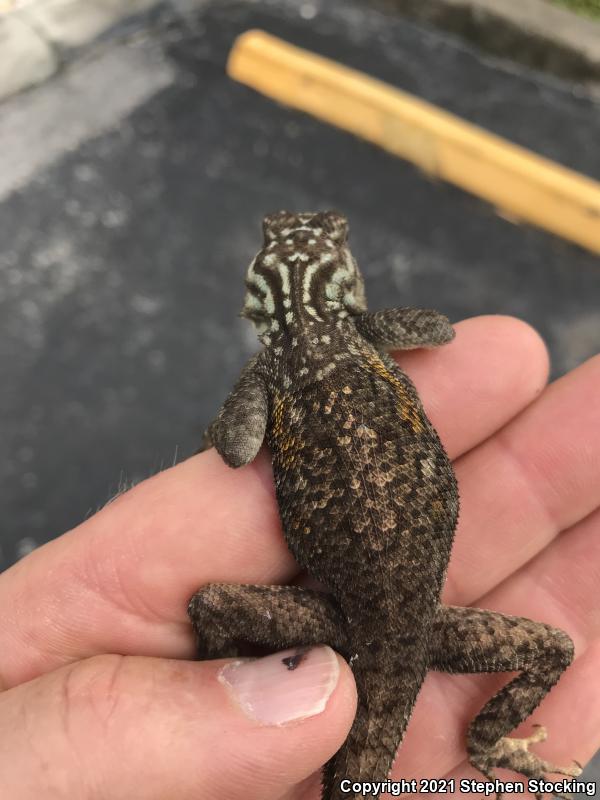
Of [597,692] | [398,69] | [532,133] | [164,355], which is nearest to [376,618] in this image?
[597,692]

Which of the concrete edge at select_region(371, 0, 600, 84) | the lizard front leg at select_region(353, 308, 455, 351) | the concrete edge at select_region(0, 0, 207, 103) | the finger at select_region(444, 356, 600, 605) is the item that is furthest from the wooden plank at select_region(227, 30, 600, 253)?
the lizard front leg at select_region(353, 308, 455, 351)

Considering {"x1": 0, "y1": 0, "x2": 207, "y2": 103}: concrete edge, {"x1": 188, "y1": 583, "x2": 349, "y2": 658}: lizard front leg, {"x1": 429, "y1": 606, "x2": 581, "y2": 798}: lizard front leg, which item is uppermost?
{"x1": 0, "y1": 0, "x2": 207, "y2": 103}: concrete edge

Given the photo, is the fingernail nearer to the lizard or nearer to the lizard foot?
the lizard

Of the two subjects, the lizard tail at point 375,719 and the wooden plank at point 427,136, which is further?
the wooden plank at point 427,136

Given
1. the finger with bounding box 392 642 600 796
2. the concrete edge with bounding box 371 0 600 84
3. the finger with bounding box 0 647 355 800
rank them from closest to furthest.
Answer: the finger with bounding box 0 647 355 800 < the finger with bounding box 392 642 600 796 < the concrete edge with bounding box 371 0 600 84

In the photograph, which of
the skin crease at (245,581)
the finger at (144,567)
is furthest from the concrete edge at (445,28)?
the finger at (144,567)

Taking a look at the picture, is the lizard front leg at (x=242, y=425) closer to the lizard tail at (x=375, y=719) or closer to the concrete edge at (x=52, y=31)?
the lizard tail at (x=375, y=719)
